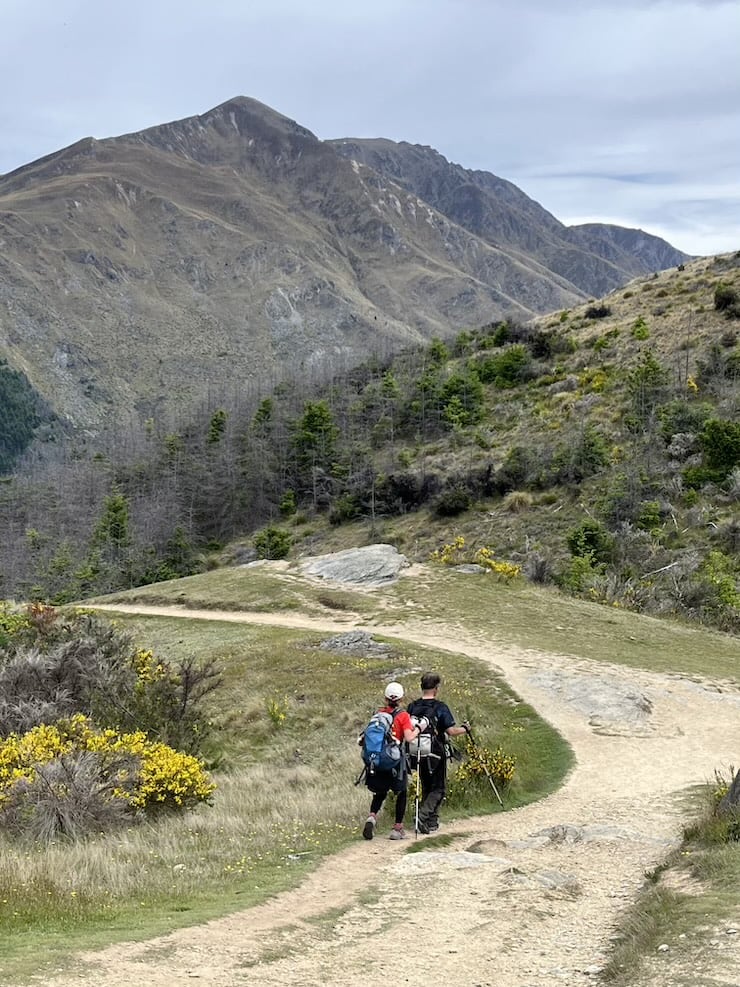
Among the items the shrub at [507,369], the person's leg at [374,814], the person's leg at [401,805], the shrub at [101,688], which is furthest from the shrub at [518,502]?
the person's leg at [374,814]

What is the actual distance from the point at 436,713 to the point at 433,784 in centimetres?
78

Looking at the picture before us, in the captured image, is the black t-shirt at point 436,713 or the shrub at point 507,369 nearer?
the black t-shirt at point 436,713

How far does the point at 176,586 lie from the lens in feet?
94.9

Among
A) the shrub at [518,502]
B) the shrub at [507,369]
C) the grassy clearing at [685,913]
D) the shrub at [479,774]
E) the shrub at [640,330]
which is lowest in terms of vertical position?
the shrub at [479,774]

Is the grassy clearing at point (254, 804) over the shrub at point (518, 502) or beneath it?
beneath

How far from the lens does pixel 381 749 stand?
8.78 meters

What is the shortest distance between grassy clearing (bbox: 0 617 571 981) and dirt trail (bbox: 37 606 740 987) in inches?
13.3

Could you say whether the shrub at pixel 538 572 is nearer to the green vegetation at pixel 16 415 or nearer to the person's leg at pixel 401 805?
the person's leg at pixel 401 805

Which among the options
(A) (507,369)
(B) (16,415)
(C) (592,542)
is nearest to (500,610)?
(C) (592,542)

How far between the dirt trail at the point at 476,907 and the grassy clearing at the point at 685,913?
5.3 inches

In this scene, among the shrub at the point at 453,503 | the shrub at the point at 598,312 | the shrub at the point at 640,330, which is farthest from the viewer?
the shrub at the point at 598,312

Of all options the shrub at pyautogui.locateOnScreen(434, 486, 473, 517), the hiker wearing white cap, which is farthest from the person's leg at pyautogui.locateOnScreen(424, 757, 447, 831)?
the shrub at pyautogui.locateOnScreen(434, 486, 473, 517)

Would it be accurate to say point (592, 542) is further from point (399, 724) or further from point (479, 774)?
point (399, 724)

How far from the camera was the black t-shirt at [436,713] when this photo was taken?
368 inches
